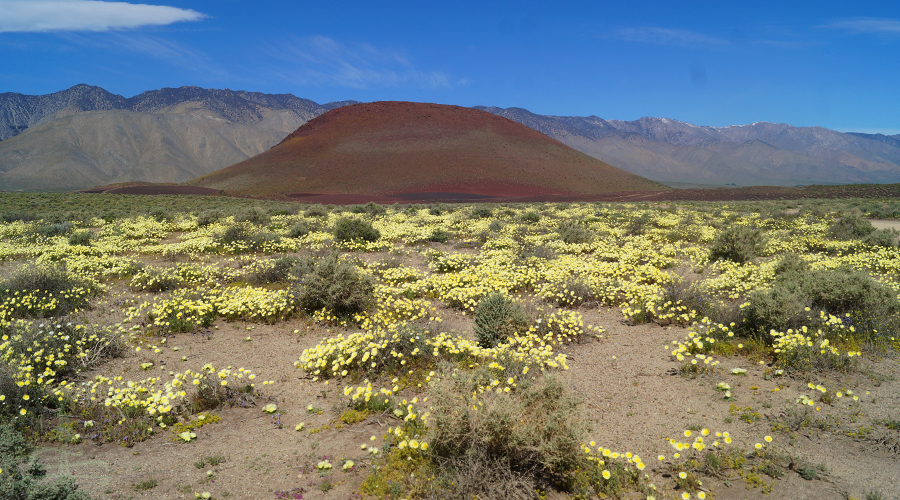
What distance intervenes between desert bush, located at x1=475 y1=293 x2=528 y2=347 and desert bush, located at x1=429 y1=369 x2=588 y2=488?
2.68m

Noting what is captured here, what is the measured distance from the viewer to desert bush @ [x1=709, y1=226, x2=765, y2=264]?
12266 millimetres

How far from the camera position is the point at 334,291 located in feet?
28.2

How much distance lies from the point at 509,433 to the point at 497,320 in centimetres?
332

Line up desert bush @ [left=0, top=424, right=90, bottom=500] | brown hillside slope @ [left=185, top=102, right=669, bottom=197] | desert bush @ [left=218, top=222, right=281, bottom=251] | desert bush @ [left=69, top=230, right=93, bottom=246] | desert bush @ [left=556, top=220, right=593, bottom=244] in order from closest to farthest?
1. desert bush @ [left=0, top=424, right=90, bottom=500]
2. desert bush @ [left=218, top=222, right=281, bottom=251]
3. desert bush @ [left=69, top=230, right=93, bottom=246]
4. desert bush @ [left=556, top=220, right=593, bottom=244]
5. brown hillside slope @ [left=185, top=102, right=669, bottom=197]

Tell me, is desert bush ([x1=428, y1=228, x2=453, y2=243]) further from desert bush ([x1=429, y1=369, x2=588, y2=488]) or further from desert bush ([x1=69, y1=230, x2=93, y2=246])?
desert bush ([x1=429, y1=369, x2=588, y2=488])

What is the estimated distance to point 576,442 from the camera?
376 centimetres

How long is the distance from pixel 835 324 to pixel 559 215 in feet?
71.5

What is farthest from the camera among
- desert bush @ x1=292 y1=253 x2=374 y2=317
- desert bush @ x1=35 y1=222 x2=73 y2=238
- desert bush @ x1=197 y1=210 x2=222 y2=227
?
desert bush @ x1=197 y1=210 x2=222 y2=227

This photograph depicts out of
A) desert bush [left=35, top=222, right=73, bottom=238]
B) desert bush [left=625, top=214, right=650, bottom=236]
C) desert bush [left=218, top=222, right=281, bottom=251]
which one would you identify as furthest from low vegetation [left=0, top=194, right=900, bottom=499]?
desert bush [left=35, top=222, right=73, bottom=238]

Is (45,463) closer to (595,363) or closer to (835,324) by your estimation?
(595,363)

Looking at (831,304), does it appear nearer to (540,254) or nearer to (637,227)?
(540,254)

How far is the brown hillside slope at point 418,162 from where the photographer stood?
8106 centimetres

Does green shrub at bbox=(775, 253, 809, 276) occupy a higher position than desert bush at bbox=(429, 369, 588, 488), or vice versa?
green shrub at bbox=(775, 253, 809, 276)

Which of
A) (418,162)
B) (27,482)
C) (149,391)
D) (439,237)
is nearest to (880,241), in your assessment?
(439,237)
